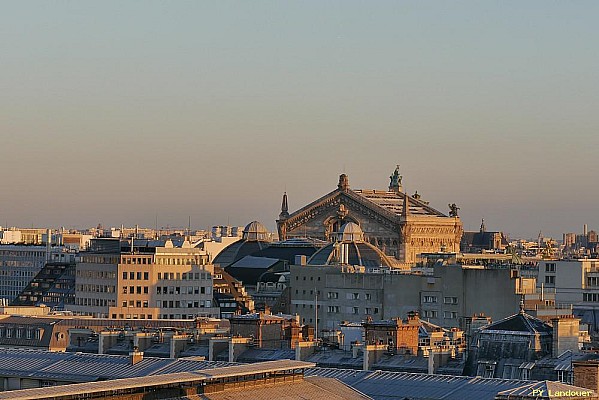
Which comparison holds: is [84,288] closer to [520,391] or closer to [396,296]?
[396,296]

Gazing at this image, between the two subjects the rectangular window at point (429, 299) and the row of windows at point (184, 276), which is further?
the row of windows at point (184, 276)

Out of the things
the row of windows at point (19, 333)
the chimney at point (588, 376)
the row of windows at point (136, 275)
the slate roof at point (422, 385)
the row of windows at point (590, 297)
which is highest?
the row of windows at point (136, 275)

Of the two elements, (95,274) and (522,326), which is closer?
(522,326)

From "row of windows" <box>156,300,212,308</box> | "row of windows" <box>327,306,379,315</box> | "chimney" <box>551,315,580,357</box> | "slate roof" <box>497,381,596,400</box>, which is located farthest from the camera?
"row of windows" <box>156,300,212,308</box>

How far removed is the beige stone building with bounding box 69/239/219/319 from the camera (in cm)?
18288

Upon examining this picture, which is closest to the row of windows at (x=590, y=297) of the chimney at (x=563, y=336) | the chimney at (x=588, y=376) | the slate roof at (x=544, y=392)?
the chimney at (x=563, y=336)

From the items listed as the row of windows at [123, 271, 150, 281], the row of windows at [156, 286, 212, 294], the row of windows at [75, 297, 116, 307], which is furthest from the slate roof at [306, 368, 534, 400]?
the row of windows at [123, 271, 150, 281]

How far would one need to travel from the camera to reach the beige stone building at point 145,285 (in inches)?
7200

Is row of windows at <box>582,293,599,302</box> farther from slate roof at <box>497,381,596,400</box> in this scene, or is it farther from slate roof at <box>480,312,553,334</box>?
slate roof at <box>497,381,596,400</box>

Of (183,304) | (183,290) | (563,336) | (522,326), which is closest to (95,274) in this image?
(183,290)

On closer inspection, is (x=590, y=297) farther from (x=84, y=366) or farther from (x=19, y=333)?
(x=84, y=366)

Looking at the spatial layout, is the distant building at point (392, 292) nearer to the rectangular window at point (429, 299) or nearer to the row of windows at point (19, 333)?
the rectangular window at point (429, 299)

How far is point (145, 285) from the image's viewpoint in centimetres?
18475

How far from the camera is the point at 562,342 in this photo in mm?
106625
